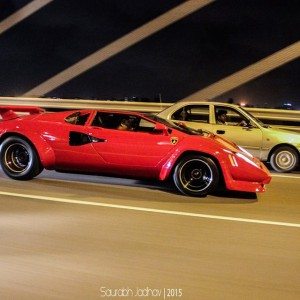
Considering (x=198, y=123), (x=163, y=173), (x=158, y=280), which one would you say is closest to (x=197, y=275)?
(x=158, y=280)

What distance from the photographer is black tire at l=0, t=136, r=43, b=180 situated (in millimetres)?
8594

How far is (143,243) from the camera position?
5.44 meters

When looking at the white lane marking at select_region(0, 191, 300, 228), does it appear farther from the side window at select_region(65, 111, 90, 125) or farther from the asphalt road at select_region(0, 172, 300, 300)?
the side window at select_region(65, 111, 90, 125)

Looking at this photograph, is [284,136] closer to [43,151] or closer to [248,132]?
[248,132]

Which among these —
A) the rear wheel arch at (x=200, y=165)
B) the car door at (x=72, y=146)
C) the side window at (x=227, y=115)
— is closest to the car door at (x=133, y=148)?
the car door at (x=72, y=146)

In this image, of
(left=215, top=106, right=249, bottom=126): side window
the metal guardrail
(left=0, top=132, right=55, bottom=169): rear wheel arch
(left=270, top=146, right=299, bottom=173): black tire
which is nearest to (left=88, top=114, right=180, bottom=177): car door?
(left=0, top=132, right=55, bottom=169): rear wheel arch

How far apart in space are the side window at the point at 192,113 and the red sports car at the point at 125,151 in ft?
9.69

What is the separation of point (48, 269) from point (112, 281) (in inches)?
23.0

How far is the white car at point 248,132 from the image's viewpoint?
37.2 feet

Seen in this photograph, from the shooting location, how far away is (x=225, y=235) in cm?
586

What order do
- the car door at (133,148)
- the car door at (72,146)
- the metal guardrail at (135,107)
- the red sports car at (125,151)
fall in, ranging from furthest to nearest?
the metal guardrail at (135,107), the car door at (72,146), the car door at (133,148), the red sports car at (125,151)

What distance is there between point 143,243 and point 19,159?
3996 millimetres

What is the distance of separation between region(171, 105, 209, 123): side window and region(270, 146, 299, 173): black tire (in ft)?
5.13

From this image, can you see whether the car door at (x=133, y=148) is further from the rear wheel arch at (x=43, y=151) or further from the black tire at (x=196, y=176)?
the rear wheel arch at (x=43, y=151)
